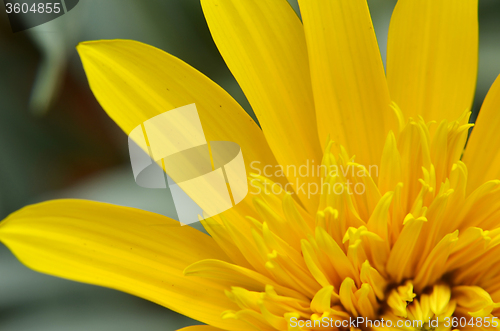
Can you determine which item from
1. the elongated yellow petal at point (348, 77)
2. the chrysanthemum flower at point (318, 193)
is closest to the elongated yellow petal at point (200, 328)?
the chrysanthemum flower at point (318, 193)

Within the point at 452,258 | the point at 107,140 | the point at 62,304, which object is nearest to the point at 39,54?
the point at 107,140

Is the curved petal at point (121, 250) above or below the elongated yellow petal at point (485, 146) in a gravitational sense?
below

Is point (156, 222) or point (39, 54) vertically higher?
point (39, 54)

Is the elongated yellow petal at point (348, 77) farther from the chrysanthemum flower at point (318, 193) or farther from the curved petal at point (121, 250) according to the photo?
the curved petal at point (121, 250)

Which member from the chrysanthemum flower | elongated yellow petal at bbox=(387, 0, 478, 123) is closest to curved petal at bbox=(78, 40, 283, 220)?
the chrysanthemum flower

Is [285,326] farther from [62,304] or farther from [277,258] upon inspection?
[62,304]
